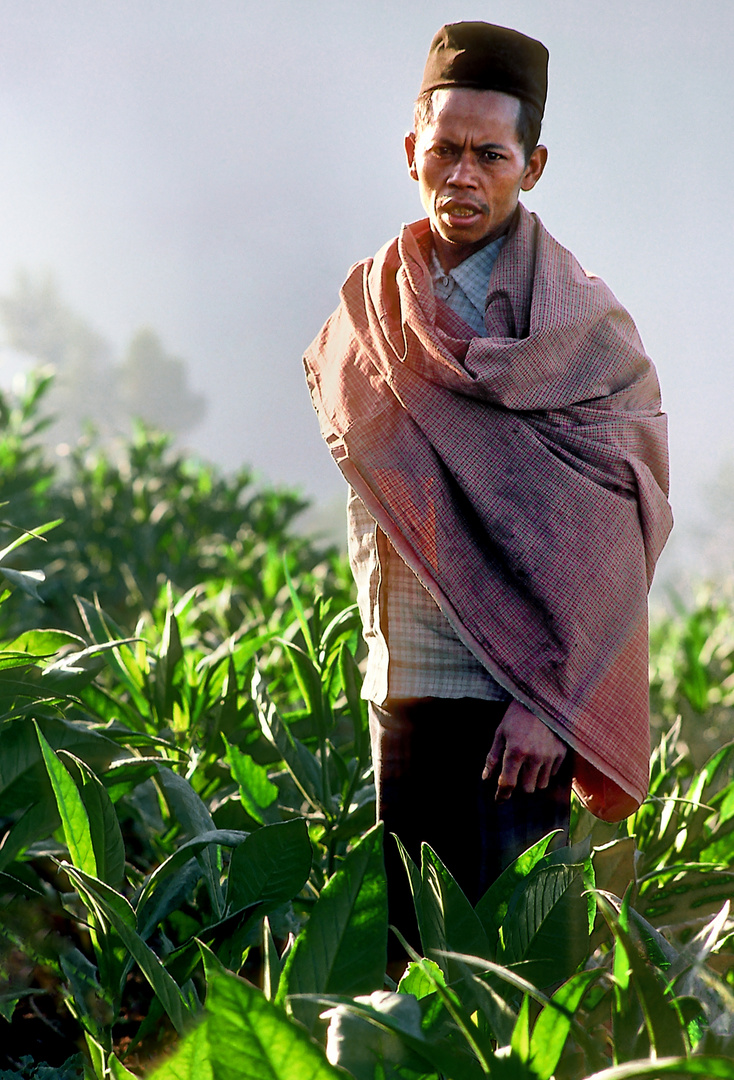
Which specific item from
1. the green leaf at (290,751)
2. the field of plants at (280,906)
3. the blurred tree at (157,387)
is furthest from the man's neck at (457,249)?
the blurred tree at (157,387)

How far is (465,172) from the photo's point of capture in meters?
1.14

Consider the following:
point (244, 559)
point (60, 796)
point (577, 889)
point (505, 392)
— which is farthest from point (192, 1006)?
point (244, 559)

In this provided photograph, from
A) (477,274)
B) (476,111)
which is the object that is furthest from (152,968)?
(476,111)

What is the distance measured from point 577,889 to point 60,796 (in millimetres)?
504

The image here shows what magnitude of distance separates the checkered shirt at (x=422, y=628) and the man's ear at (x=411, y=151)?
15 centimetres

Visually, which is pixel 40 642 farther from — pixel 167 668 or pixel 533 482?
pixel 533 482

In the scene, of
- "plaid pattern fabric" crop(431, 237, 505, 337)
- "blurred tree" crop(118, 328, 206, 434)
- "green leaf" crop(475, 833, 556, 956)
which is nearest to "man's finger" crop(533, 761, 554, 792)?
"green leaf" crop(475, 833, 556, 956)

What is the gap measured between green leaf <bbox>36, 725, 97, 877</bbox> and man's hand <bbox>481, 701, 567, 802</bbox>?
0.45 meters

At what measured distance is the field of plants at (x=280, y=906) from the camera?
63 centimetres

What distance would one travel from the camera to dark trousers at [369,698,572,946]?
118 cm

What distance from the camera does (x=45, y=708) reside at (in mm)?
1217

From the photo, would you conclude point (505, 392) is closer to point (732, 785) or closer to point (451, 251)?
point (451, 251)

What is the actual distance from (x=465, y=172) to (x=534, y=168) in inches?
5.0

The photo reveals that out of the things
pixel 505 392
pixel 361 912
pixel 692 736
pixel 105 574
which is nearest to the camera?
pixel 361 912
